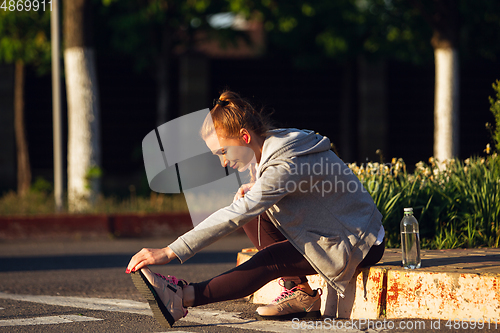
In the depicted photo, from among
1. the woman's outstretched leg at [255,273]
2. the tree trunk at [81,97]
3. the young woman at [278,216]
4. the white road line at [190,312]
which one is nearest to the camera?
the young woman at [278,216]

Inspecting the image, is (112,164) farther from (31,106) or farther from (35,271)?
(35,271)

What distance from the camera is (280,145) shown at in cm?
328

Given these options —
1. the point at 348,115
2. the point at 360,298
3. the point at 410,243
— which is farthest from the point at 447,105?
the point at 360,298

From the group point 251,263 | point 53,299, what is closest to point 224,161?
point 251,263

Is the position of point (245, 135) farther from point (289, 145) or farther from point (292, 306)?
point (292, 306)

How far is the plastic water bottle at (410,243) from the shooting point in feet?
11.8

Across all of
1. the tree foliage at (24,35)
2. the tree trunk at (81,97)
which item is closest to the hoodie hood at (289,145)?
the tree trunk at (81,97)

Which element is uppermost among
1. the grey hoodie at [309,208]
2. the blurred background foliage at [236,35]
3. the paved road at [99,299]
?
the blurred background foliage at [236,35]

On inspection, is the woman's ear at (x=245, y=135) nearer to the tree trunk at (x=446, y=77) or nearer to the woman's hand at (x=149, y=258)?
the woman's hand at (x=149, y=258)

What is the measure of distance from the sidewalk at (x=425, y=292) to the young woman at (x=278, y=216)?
0.17 m

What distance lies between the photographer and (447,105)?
1013 cm

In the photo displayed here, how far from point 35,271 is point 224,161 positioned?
343 cm

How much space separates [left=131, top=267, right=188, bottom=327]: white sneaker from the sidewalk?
91cm

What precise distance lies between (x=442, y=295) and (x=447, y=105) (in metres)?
7.32
